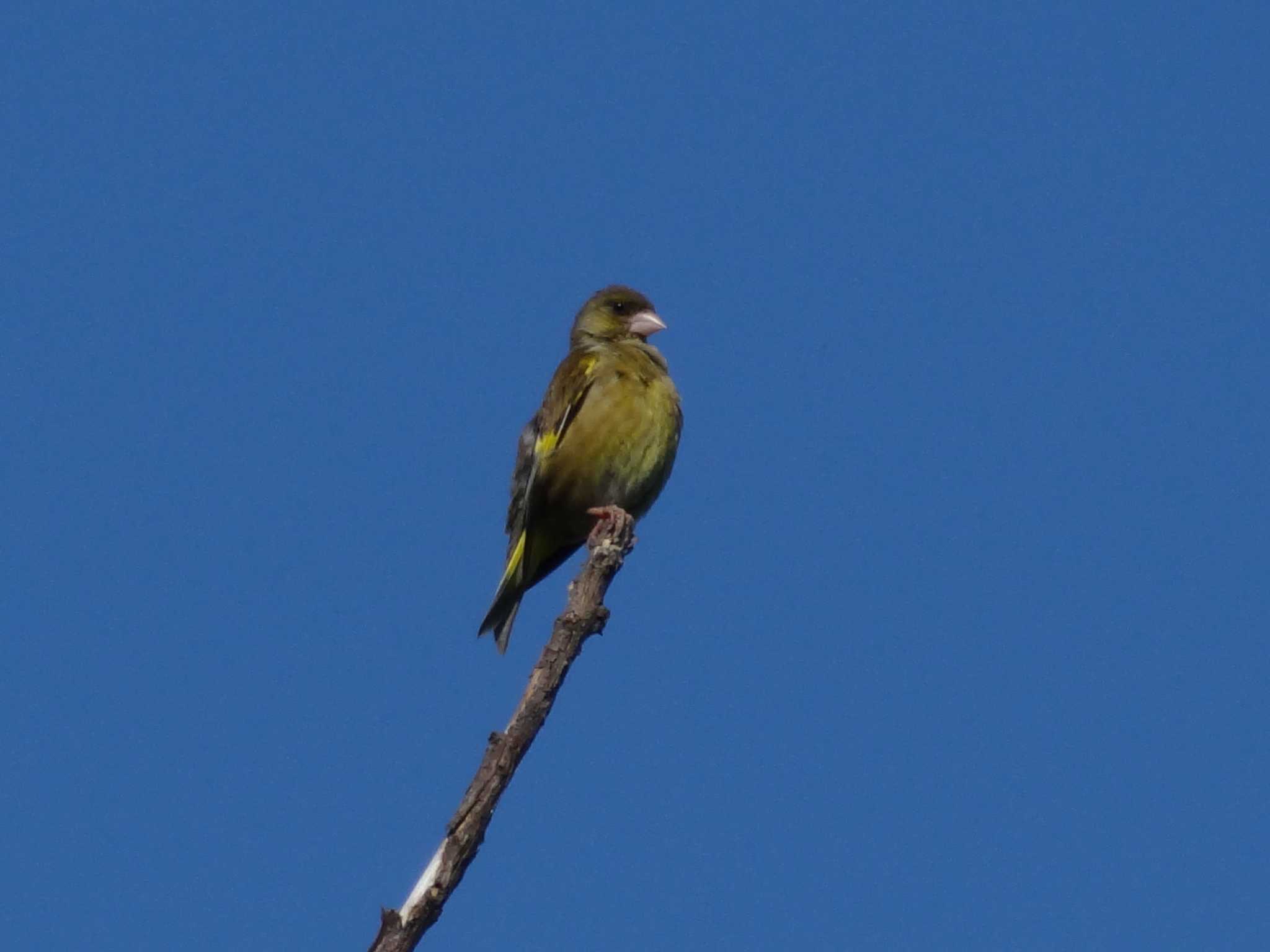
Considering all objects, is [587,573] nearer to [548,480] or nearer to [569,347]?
[548,480]

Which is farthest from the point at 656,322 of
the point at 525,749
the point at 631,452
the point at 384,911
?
the point at 384,911

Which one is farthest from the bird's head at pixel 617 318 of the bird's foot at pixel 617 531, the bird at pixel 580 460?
the bird's foot at pixel 617 531

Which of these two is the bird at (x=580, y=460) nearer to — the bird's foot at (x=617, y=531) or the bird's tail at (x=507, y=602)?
the bird's tail at (x=507, y=602)

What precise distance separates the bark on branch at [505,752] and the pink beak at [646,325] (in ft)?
11.1

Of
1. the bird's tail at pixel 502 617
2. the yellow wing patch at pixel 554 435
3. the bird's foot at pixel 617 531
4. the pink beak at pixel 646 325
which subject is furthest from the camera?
the pink beak at pixel 646 325

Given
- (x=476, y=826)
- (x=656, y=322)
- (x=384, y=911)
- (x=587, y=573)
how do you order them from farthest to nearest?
(x=656, y=322) < (x=587, y=573) < (x=476, y=826) < (x=384, y=911)

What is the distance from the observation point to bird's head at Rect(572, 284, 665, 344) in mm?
10359

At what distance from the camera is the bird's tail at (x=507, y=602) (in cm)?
907

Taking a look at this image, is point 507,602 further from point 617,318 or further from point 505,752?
point 505,752

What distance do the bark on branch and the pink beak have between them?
3.37 metres

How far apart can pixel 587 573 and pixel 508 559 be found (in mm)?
2467

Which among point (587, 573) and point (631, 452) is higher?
point (631, 452)

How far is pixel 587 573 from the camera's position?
22.3ft

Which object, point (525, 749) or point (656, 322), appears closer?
point (525, 749)
